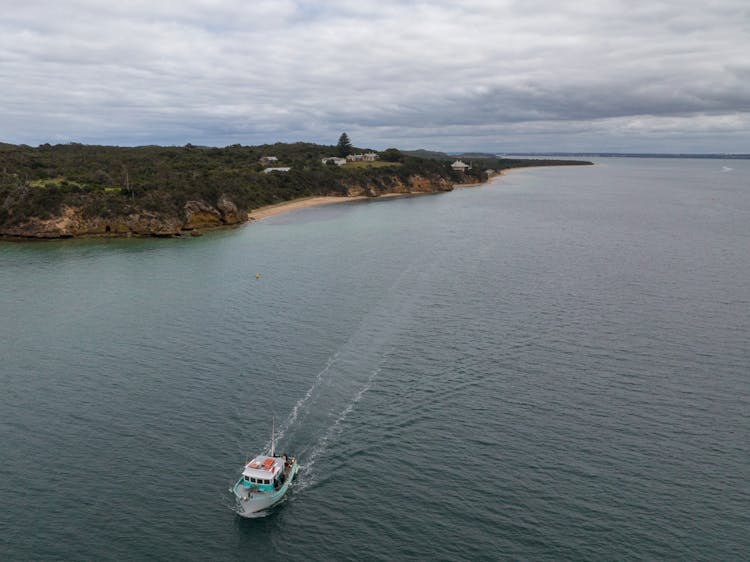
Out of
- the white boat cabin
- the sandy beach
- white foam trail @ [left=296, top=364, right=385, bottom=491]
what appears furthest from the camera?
the sandy beach

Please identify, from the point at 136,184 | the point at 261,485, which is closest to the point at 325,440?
the point at 261,485

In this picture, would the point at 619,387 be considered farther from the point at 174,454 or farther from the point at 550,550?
the point at 174,454

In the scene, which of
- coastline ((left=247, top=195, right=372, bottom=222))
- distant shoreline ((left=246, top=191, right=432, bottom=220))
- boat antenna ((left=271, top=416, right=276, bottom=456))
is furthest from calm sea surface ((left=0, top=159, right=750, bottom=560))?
coastline ((left=247, top=195, right=372, bottom=222))

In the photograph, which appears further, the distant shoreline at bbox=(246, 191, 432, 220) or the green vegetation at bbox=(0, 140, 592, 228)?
the distant shoreline at bbox=(246, 191, 432, 220)

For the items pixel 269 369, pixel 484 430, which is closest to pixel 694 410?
pixel 484 430

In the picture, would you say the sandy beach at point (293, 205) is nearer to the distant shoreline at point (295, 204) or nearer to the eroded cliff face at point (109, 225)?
the distant shoreline at point (295, 204)

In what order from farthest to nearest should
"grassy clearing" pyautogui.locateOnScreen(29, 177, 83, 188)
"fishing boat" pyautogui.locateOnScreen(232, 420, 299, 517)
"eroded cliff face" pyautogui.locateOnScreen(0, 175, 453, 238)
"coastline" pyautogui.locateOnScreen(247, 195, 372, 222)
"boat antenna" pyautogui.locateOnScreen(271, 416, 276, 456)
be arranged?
"coastline" pyautogui.locateOnScreen(247, 195, 372, 222) → "grassy clearing" pyautogui.locateOnScreen(29, 177, 83, 188) → "eroded cliff face" pyautogui.locateOnScreen(0, 175, 453, 238) → "boat antenna" pyautogui.locateOnScreen(271, 416, 276, 456) → "fishing boat" pyautogui.locateOnScreen(232, 420, 299, 517)

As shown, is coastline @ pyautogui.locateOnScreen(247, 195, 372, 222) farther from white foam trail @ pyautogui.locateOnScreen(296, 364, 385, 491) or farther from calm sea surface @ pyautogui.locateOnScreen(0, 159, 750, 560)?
white foam trail @ pyautogui.locateOnScreen(296, 364, 385, 491)

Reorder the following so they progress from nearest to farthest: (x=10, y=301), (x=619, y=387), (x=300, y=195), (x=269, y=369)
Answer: (x=619, y=387) → (x=269, y=369) → (x=10, y=301) → (x=300, y=195)
